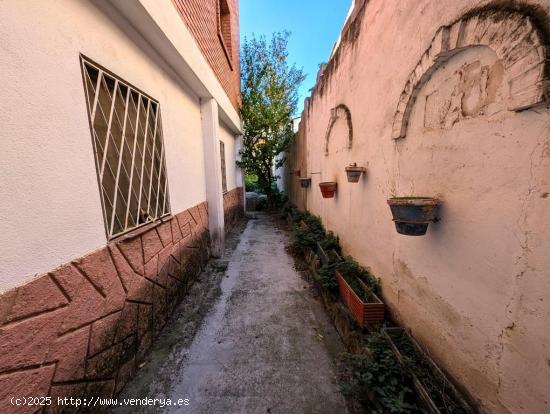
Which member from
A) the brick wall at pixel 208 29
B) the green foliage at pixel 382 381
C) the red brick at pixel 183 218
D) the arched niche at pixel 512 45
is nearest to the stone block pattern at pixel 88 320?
the red brick at pixel 183 218

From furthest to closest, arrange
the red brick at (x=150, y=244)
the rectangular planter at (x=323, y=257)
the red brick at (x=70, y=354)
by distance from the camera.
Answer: the rectangular planter at (x=323, y=257) < the red brick at (x=150, y=244) < the red brick at (x=70, y=354)

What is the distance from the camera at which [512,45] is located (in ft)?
3.64

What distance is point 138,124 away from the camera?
7.77 feet

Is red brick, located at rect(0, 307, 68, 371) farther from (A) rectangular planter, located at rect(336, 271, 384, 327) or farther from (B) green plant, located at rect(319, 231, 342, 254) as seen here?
(B) green plant, located at rect(319, 231, 342, 254)

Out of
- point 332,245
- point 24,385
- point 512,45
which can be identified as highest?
point 512,45

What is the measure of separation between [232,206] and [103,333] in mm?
5515

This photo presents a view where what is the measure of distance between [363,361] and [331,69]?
447cm

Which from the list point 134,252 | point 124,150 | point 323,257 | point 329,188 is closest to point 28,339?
point 134,252

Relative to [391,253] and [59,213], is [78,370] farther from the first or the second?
[391,253]

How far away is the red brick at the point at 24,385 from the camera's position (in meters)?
1.06

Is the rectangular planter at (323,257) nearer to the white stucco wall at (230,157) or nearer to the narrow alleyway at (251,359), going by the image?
the narrow alleyway at (251,359)

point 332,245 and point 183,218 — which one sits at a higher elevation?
point 183,218

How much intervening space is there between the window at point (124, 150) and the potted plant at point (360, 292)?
2.34 meters

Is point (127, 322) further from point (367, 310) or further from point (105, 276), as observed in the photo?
point (367, 310)
